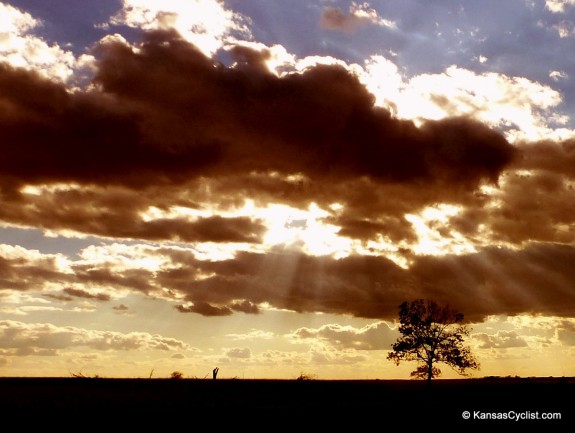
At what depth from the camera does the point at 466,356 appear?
7856 cm
